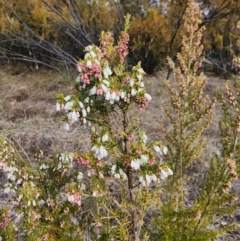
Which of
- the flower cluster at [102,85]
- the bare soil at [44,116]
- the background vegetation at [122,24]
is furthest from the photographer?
the background vegetation at [122,24]

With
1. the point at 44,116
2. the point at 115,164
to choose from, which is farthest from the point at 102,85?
the point at 44,116

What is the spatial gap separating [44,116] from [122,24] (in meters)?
2.36

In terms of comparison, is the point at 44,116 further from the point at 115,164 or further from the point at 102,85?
the point at 102,85

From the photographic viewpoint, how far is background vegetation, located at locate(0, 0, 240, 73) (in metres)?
6.88

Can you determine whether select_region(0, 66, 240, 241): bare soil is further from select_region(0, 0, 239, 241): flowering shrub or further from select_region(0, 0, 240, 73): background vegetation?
select_region(0, 0, 239, 241): flowering shrub

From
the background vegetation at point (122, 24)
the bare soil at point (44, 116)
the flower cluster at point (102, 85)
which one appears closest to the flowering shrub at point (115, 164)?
the flower cluster at point (102, 85)

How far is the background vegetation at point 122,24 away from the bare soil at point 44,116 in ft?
1.59

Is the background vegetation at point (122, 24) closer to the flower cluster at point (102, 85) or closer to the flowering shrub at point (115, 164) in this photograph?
the flowering shrub at point (115, 164)

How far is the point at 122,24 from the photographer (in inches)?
268

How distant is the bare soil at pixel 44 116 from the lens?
468 centimetres

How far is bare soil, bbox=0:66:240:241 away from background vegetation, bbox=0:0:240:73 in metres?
0.48

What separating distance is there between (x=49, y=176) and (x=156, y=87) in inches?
199

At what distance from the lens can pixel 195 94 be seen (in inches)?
90.8

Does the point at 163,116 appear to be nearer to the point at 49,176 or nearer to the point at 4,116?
the point at 4,116
